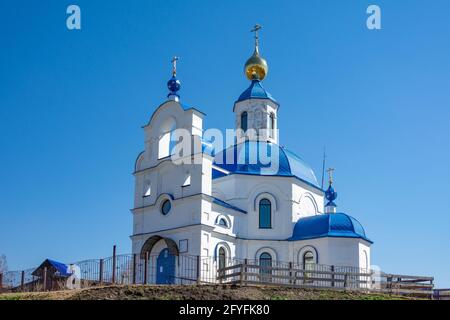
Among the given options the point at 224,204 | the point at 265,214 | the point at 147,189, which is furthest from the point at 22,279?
the point at 265,214

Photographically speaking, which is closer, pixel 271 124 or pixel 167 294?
pixel 167 294

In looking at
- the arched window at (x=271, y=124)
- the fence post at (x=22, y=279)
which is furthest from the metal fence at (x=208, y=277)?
the arched window at (x=271, y=124)

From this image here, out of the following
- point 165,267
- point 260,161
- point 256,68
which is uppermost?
point 256,68

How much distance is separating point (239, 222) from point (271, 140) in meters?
6.49

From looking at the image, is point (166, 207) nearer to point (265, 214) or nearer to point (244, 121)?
point (265, 214)

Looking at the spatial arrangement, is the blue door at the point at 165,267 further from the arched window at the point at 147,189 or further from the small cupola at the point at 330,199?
the small cupola at the point at 330,199

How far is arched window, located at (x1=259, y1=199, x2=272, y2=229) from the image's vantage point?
30375 mm

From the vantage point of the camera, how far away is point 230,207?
29.0 meters

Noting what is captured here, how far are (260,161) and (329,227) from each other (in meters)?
→ 4.66

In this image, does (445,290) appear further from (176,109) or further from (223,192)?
(176,109)

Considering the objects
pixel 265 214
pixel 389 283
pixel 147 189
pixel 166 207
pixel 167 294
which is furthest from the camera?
pixel 265 214

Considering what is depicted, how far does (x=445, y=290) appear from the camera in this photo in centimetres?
2531

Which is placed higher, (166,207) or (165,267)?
(166,207)
